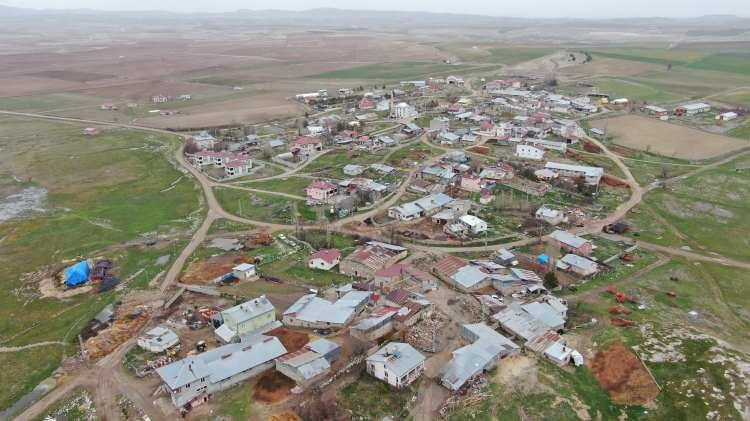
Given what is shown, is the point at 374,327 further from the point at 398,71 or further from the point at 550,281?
the point at 398,71

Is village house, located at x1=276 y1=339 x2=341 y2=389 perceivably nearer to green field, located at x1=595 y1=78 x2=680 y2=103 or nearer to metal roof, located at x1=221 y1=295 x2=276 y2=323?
metal roof, located at x1=221 y1=295 x2=276 y2=323

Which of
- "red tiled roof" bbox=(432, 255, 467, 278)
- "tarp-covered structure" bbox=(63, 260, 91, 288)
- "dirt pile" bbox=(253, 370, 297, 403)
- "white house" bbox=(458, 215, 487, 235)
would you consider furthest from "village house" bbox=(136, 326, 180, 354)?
"white house" bbox=(458, 215, 487, 235)

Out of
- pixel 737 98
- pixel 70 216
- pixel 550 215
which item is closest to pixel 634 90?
pixel 737 98

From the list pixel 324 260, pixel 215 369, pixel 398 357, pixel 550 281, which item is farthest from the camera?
pixel 324 260

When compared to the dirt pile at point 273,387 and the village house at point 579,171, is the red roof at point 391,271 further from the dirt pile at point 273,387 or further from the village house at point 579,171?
the village house at point 579,171

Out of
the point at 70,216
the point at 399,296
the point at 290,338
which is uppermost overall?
the point at 399,296

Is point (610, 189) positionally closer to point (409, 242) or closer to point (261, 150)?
point (409, 242)

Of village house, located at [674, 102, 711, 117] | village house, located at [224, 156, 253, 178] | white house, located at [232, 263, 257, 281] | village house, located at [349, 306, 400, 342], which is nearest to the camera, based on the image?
village house, located at [349, 306, 400, 342]

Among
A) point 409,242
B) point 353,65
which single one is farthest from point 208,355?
point 353,65
